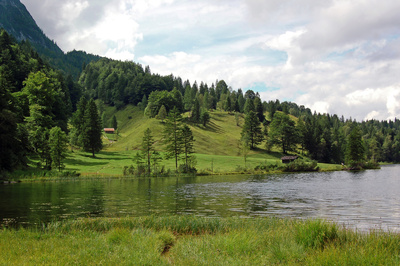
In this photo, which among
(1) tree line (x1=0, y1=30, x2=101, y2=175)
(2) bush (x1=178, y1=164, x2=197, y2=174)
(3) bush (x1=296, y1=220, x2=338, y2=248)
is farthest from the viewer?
(2) bush (x1=178, y1=164, x2=197, y2=174)

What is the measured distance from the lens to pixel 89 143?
9631cm

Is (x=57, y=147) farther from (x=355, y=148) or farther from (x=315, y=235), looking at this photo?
(x=355, y=148)

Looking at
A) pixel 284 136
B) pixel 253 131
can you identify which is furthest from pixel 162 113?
pixel 284 136

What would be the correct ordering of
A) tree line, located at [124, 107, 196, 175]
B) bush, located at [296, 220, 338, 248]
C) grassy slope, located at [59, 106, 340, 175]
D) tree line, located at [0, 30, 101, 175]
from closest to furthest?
1. bush, located at [296, 220, 338, 248]
2. tree line, located at [0, 30, 101, 175]
3. tree line, located at [124, 107, 196, 175]
4. grassy slope, located at [59, 106, 340, 175]

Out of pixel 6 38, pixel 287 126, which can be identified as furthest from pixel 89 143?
pixel 287 126

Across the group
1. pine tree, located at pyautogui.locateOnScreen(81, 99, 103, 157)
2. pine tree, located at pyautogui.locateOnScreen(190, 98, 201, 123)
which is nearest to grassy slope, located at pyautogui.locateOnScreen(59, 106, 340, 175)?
pine tree, located at pyautogui.locateOnScreen(81, 99, 103, 157)

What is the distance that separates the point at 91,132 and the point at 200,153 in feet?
141

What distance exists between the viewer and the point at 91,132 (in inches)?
3863

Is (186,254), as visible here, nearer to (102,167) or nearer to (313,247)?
(313,247)

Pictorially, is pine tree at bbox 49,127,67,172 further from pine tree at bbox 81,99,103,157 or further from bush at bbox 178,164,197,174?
bush at bbox 178,164,197,174

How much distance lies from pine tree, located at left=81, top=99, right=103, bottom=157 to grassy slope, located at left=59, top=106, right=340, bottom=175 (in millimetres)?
3031

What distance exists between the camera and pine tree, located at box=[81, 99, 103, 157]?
96.3 meters

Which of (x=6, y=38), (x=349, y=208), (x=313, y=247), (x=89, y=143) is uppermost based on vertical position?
(x=6, y=38)

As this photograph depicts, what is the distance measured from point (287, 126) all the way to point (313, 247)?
412ft
